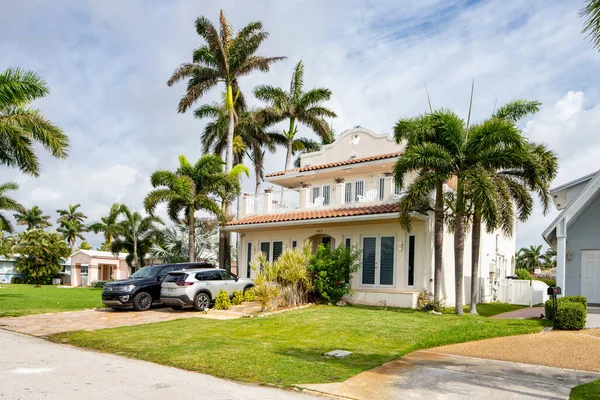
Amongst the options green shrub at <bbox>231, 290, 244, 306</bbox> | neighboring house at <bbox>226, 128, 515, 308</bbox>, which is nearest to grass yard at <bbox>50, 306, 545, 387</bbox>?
neighboring house at <bbox>226, 128, 515, 308</bbox>

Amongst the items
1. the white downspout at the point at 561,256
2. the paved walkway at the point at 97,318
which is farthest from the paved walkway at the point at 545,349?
the paved walkway at the point at 97,318

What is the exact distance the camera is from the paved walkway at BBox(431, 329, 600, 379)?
9.99m

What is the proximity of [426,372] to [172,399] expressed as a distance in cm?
443

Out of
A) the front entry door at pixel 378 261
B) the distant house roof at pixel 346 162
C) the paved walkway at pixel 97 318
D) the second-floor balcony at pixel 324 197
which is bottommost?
the paved walkway at pixel 97 318

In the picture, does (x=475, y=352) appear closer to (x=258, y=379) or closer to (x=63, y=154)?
(x=258, y=379)

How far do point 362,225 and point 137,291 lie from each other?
9040 mm

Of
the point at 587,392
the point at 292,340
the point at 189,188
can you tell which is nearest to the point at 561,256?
the point at 292,340

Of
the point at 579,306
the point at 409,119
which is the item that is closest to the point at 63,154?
the point at 409,119

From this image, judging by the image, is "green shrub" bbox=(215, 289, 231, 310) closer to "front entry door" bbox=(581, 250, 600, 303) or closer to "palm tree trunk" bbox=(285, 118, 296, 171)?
"front entry door" bbox=(581, 250, 600, 303)

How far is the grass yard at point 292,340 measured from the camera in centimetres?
950

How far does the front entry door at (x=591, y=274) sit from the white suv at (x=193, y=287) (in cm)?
1271

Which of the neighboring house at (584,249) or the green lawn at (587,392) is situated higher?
the neighboring house at (584,249)

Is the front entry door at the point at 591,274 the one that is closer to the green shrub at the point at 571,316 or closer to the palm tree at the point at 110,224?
the green shrub at the point at 571,316

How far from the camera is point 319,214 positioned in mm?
22062
